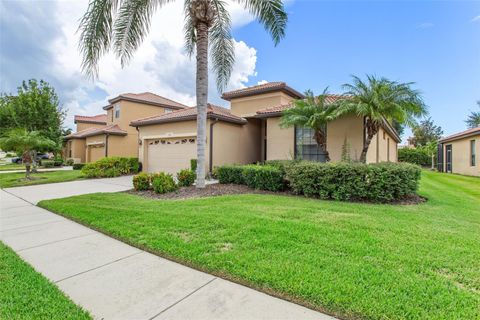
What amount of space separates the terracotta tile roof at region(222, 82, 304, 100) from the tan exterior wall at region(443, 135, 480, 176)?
1413cm

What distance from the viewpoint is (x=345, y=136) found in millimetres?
11773

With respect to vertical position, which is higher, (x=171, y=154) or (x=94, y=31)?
(x=94, y=31)

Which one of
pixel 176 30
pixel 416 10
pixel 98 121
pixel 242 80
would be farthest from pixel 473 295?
pixel 98 121

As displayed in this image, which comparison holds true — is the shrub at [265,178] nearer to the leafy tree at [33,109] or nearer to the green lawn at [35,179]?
the green lawn at [35,179]

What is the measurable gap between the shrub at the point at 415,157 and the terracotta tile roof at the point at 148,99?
28.1m

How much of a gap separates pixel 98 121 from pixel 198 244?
118ft

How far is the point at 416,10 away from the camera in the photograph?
10.9 meters

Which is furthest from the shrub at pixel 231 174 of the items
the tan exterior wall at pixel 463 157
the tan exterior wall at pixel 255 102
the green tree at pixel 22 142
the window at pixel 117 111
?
the tan exterior wall at pixel 463 157

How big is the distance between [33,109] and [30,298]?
2557 centimetres

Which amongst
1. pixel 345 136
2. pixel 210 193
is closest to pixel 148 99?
pixel 210 193

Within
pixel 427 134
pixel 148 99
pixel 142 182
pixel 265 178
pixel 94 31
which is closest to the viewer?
pixel 94 31

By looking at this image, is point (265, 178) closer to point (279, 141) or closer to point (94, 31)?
point (279, 141)

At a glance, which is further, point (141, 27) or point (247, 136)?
point (247, 136)

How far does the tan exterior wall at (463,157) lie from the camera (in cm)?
1795
